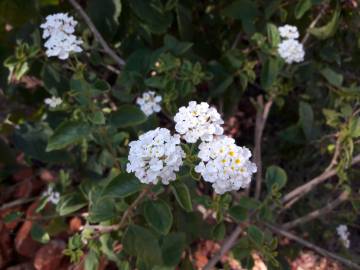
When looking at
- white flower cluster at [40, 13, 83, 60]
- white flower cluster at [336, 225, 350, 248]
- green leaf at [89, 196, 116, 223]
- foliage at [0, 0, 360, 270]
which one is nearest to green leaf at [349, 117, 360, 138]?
Answer: foliage at [0, 0, 360, 270]

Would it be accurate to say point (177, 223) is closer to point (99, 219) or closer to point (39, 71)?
point (99, 219)

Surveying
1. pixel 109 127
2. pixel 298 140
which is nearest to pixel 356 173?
pixel 298 140

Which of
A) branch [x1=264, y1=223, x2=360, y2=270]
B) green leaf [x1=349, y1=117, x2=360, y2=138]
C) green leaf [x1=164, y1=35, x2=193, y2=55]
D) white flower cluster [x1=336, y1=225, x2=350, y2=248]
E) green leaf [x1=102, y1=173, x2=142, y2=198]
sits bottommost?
white flower cluster [x1=336, y1=225, x2=350, y2=248]

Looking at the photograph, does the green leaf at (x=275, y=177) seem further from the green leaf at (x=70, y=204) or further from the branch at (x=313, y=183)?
the green leaf at (x=70, y=204)

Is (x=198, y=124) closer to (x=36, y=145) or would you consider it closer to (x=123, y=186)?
(x=123, y=186)

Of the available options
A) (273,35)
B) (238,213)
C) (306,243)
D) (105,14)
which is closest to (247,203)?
(238,213)

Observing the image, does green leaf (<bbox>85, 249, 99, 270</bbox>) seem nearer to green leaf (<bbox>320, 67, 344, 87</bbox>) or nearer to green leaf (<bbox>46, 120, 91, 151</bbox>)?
green leaf (<bbox>46, 120, 91, 151</bbox>)

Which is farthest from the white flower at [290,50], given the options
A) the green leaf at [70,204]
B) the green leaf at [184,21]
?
the green leaf at [70,204]
